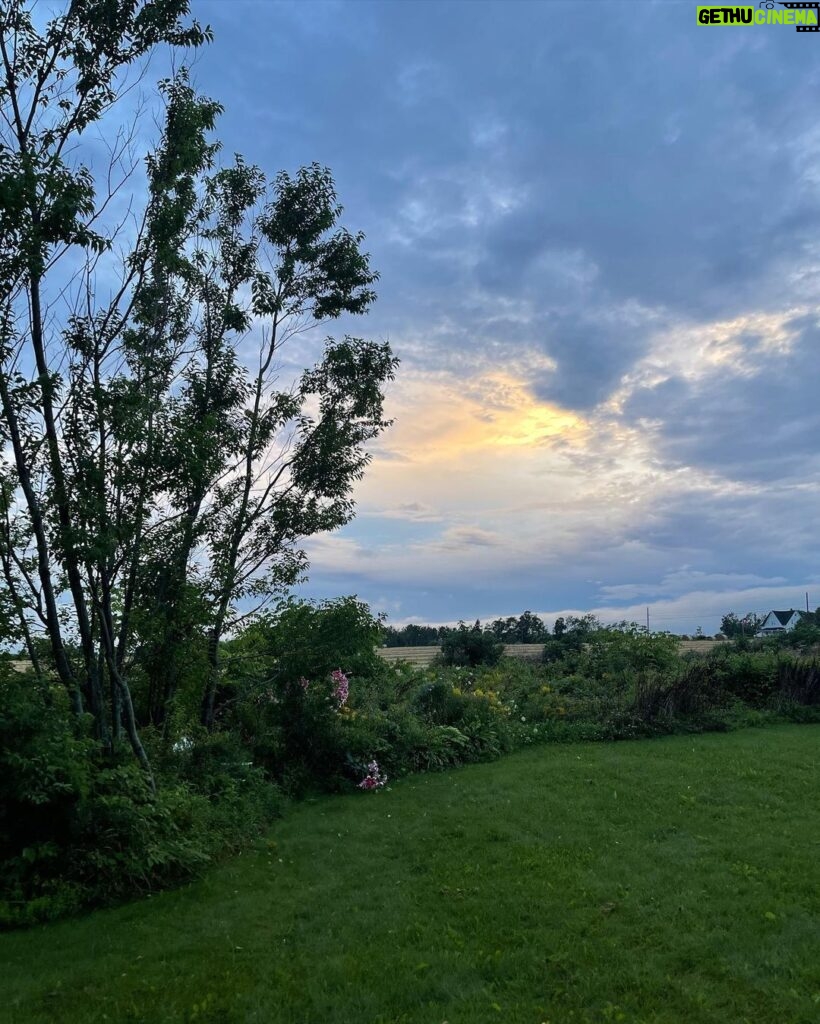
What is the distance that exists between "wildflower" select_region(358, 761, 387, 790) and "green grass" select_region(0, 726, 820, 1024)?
1258mm

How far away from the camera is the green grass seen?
4.04 m

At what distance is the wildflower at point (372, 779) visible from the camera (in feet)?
31.5

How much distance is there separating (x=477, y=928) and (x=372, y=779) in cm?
484

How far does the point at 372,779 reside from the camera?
9664mm

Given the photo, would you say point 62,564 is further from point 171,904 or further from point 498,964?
point 498,964

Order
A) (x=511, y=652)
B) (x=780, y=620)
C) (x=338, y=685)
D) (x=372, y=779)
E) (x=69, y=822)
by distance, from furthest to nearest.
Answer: (x=780, y=620)
(x=511, y=652)
(x=338, y=685)
(x=372, y=779)
(x=69, y=822)

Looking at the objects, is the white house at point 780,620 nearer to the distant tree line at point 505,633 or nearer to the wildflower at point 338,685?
the distant tree line at point 505,633

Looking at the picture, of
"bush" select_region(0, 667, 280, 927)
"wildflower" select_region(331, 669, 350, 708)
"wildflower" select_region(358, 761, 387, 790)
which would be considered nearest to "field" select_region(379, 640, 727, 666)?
"wildflower" select_region(331, 669, 350, 708)

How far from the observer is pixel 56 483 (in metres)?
6.34

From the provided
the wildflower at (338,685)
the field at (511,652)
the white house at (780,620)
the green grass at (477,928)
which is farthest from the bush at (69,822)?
the white house at (780,620)

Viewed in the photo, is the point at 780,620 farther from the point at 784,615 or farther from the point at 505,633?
the point at 505,633

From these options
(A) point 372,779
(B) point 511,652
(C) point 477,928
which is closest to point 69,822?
(C) point 477,928

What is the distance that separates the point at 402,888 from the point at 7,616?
13.2ft

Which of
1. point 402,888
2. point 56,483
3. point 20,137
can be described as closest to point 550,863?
point 402,888
